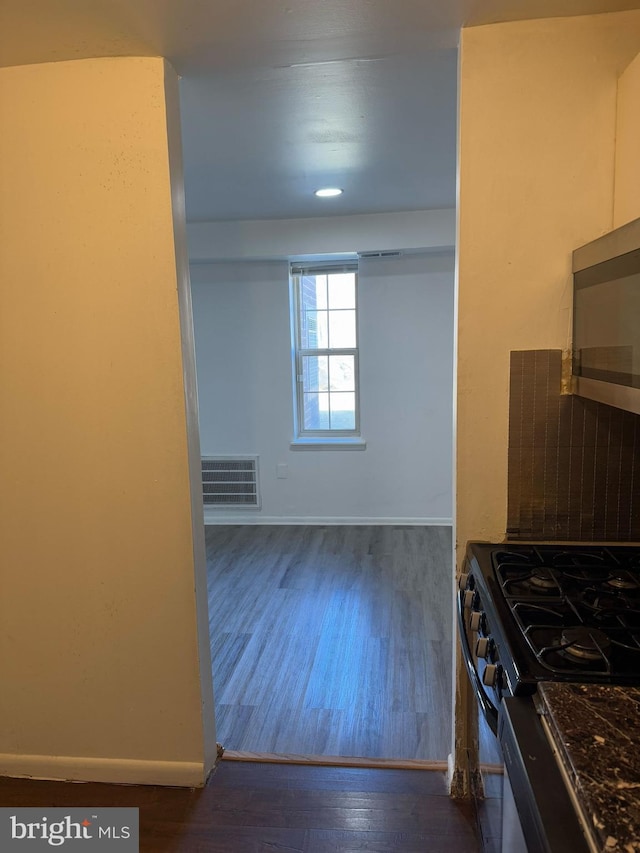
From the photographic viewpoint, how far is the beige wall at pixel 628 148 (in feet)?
4.56

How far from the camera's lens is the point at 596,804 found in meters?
0.75

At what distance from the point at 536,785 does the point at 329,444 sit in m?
3.99

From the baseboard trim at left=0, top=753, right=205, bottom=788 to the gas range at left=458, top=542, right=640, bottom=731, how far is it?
44.8 inches

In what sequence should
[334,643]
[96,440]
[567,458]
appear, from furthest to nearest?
[334,643] < [96,440] < [567,458]

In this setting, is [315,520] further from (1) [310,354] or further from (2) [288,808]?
(2) [288,808]

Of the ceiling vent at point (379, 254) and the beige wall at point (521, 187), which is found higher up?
the ceiling vent at point (379, 254)

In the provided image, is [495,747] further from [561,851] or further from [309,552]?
[309,552]

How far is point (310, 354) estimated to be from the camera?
4855mm

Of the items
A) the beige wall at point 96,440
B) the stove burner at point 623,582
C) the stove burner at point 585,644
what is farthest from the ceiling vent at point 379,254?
the stove burner at point 585,644

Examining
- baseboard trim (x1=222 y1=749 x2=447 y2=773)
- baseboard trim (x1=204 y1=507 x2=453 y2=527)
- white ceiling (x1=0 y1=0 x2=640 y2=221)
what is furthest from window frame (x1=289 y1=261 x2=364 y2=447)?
baseboard trim (x1=222 y1=749 x2=447 y2=773)

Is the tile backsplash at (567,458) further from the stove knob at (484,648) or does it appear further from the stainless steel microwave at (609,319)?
the stove knob at (484,648)

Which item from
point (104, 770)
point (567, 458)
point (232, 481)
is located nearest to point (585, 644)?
point (567, 458)


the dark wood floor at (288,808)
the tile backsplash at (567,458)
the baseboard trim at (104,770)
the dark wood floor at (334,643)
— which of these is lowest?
the dark wood floor at (334,643)

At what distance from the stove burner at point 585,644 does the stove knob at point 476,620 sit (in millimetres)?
238
